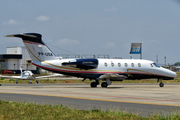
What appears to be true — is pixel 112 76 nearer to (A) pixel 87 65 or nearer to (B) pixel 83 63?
(A) pixel 87 65

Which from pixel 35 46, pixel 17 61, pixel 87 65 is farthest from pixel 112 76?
pixel 17 61

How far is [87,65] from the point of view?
34281mm

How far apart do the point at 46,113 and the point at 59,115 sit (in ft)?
2.84

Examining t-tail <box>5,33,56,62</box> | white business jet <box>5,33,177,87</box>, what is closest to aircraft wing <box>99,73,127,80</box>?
white business jet <box>5,33,177,87</box>

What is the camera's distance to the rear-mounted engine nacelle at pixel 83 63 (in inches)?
1333

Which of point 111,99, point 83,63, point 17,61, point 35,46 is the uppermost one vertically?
point 17,61

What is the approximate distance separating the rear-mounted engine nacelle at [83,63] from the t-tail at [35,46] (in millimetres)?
2608

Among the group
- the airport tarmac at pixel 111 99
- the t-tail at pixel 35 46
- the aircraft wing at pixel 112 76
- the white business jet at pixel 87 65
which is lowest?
the airport tarmac at pixel 111 99

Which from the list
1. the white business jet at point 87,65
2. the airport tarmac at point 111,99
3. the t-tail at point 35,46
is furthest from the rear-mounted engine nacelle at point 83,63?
the airport tarmac at point 111,99

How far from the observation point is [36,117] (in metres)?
11.3

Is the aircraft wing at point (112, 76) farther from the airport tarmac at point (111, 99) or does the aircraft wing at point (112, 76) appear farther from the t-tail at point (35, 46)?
the airport tarmac at point (111, 99)

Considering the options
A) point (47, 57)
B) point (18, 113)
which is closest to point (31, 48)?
point (47, 57)

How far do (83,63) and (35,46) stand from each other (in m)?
5.93

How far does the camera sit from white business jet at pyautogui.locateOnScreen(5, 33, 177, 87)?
3359 cm
